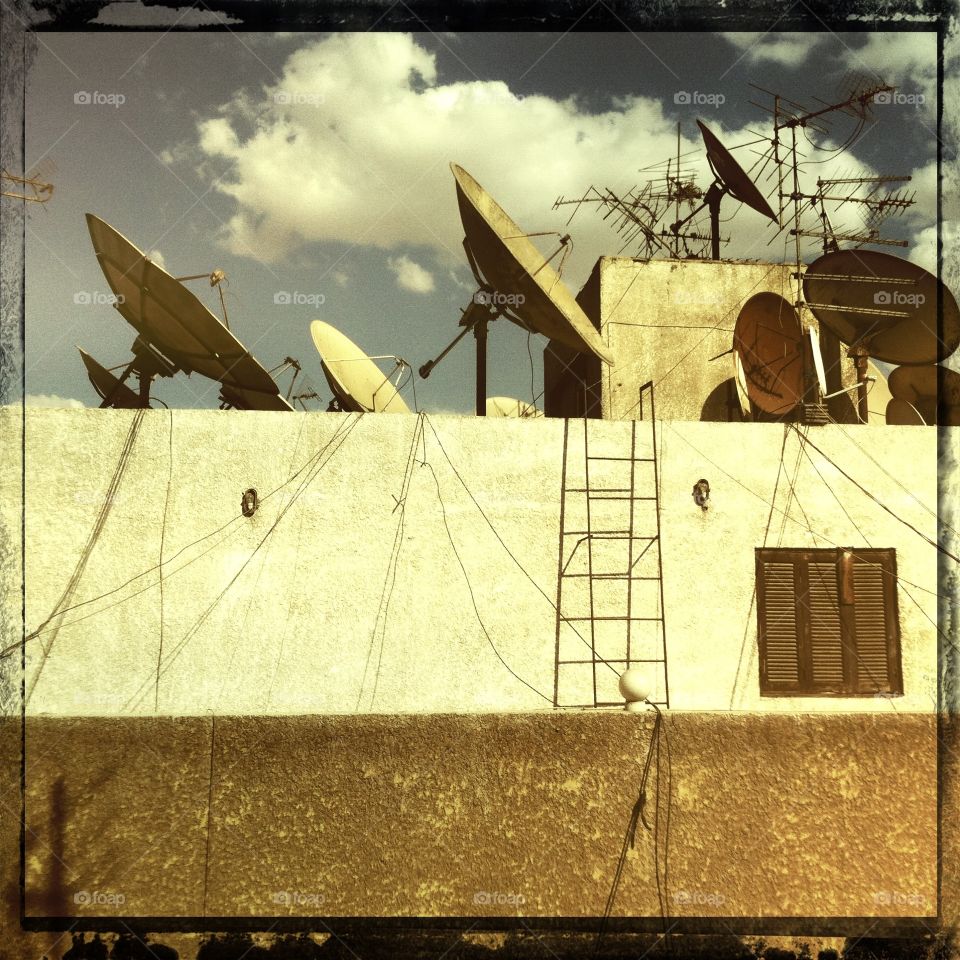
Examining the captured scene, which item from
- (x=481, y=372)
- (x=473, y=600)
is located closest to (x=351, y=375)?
(x=481, y=372)

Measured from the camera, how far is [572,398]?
12930 millimetres

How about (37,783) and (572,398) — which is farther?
(572,398)

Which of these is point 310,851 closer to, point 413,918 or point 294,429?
point 413,918

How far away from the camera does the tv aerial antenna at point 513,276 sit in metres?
7.96

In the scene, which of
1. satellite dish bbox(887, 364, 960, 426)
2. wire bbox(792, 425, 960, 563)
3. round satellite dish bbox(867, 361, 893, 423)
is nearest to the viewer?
wire bbox(792, 425, 960, 563)

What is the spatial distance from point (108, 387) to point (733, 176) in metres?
8.57

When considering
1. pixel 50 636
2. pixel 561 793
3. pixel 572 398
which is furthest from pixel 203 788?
pixel 572 398

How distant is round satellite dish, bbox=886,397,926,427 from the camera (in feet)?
34.4

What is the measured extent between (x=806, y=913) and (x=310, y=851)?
3186mm

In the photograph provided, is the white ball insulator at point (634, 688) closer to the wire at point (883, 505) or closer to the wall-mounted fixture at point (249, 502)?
the wire at point (883, 505)

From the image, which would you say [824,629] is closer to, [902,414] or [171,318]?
[902,414]

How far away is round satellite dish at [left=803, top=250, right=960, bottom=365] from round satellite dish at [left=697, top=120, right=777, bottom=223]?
4.06 ft

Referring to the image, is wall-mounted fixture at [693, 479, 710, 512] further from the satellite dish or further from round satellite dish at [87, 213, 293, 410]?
round satellite dish at [87, 213, 293, 410]

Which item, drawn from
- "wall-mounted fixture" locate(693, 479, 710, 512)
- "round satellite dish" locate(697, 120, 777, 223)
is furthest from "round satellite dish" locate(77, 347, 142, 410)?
"round satellite dish" locate(697, 120, 777, 223)
